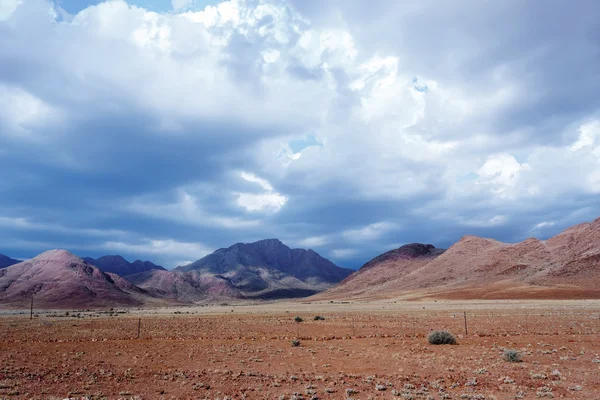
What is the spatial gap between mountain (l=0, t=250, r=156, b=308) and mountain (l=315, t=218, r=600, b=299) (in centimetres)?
10092

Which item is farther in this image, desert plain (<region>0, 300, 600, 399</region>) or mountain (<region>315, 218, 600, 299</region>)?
mountain (<region>315, 218, 600, 299</region>)

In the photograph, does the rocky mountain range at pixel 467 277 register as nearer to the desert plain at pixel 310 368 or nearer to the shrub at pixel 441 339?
the shrub at pixel 441 339

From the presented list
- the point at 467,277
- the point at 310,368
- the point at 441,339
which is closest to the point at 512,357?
the point at 441,339

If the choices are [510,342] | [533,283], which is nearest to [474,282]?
[533,283]

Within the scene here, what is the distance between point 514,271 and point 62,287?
559 feet

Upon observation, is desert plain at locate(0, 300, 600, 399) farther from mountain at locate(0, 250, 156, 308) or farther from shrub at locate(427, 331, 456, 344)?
mountain at locate(0, 250, 156, 308)

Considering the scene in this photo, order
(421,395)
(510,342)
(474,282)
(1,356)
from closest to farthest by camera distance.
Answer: (421,395)
(1,356)
(510,342)
(474,282)

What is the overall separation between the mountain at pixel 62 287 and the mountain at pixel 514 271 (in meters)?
101

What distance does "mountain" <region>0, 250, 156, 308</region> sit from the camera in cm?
15388

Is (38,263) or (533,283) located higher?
(38,263)

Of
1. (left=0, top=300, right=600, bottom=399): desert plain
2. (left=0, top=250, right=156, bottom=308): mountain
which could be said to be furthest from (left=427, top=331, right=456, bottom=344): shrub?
(left=0, top=250, right=156, bottom=308): mountain

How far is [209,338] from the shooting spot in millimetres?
32906

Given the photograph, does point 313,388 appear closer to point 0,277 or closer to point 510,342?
point 510,342

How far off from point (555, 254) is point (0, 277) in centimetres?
21792
